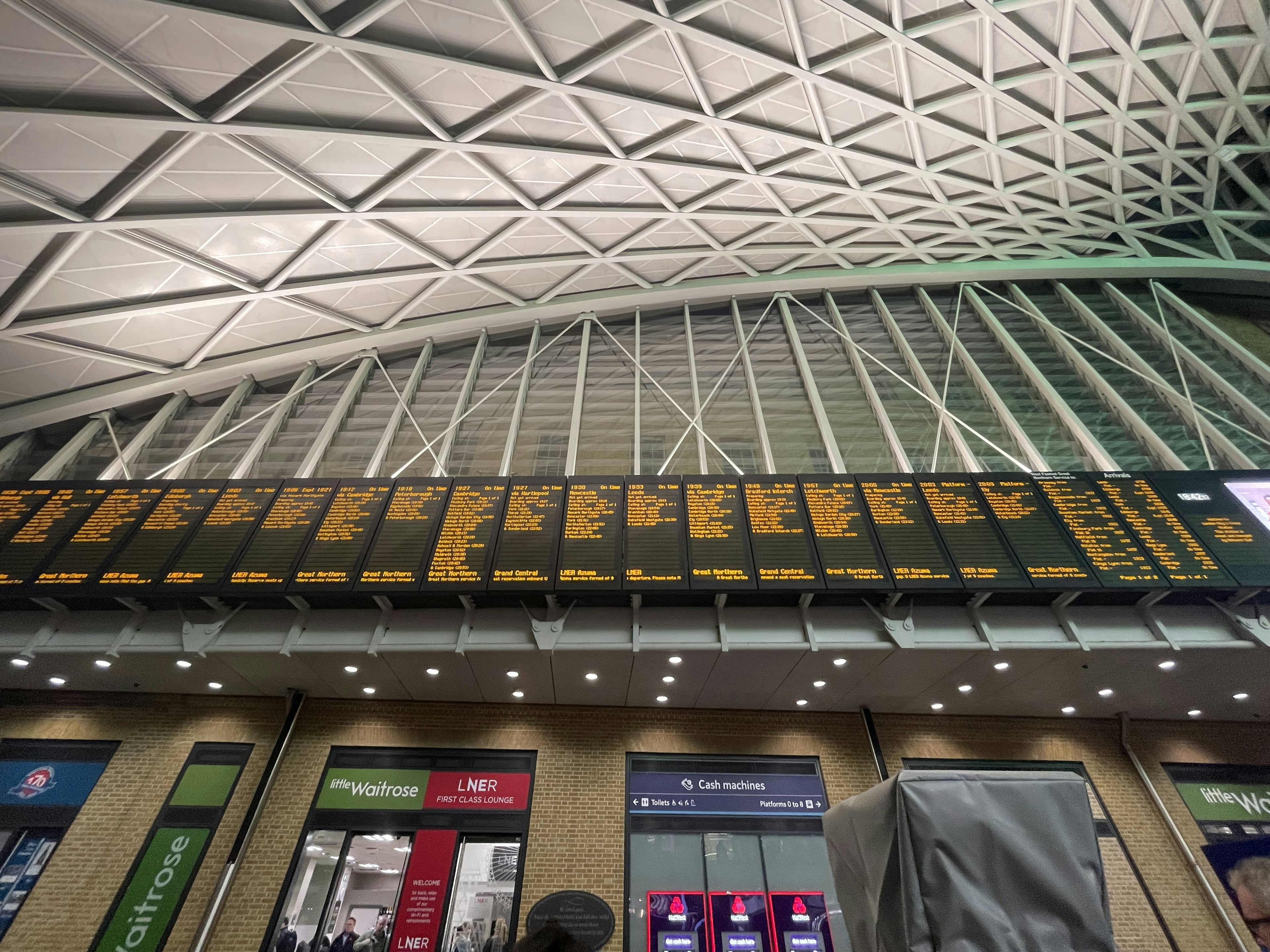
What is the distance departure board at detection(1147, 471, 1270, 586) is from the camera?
9.12 m

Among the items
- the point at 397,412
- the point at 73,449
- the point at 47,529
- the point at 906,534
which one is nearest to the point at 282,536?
the point at 47,529

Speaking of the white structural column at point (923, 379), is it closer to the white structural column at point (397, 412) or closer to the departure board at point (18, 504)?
the white structural column at point (397, 412)

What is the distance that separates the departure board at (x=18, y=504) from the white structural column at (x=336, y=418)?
156 inches

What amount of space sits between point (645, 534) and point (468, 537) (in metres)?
2.80

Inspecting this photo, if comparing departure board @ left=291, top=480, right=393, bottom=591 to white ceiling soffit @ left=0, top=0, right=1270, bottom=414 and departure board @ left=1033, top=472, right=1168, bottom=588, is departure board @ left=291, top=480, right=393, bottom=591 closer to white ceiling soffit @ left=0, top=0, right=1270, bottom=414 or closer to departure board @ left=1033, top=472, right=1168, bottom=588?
white ceiling soffit @ left=0, top=0, right=1270, bottom=414

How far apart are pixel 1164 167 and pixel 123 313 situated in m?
24.0

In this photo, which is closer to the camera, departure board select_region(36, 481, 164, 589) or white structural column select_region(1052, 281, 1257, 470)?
departure board select_region(36, 481, 164, 589)

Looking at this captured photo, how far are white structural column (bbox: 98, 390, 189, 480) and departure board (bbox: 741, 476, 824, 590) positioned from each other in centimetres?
1273

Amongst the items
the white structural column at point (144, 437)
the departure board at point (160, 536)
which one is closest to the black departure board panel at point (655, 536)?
the departure board at point (160, 536)

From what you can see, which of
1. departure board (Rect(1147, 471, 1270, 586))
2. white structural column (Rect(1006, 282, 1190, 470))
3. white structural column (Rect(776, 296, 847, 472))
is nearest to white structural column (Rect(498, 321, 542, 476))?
white structural column (Rect(776, 296, 847, 472))

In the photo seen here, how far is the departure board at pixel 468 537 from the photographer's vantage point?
29.5 feet

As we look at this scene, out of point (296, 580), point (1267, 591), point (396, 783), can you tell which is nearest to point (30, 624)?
point (296, 580)

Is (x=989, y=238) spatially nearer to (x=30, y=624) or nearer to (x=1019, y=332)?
(x=1019, y=332)

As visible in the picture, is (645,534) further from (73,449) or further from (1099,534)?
(73,449)
